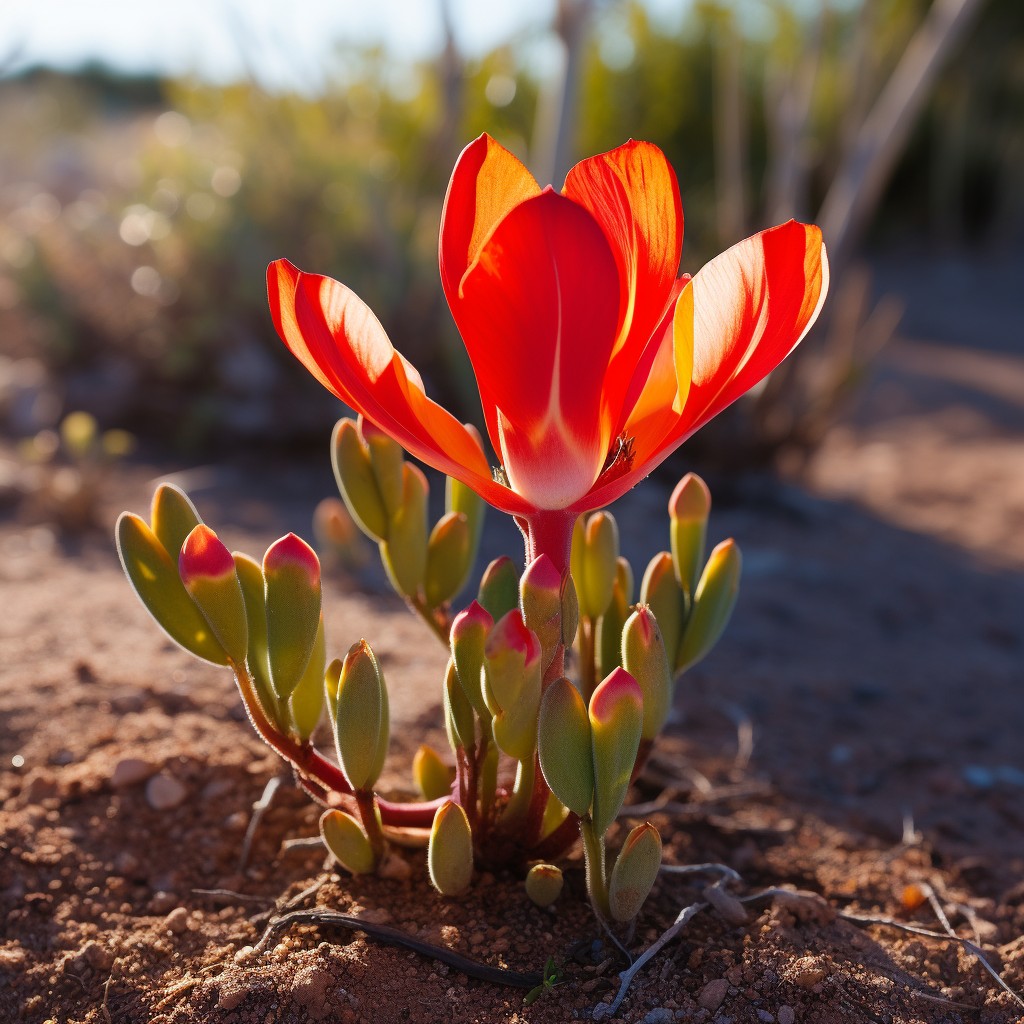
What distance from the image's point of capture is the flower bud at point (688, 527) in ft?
4.62

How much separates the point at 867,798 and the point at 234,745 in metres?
1.16

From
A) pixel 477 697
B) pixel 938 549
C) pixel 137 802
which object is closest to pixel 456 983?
pixel 477 697

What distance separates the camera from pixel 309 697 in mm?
1283

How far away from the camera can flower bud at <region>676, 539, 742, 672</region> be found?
1373 mm

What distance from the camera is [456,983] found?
122 centimetres

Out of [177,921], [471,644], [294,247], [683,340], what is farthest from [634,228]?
[294,247]

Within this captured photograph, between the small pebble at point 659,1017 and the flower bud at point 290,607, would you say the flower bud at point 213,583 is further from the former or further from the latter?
the small pebble at point 659,1017

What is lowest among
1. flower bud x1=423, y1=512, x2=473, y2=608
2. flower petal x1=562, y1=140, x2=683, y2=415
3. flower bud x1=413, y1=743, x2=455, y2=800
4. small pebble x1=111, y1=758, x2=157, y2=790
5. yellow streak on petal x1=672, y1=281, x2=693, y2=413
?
small pebble x1=111, y1=758, x2=157, y2=790

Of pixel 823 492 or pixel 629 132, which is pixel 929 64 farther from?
pixel 629 132

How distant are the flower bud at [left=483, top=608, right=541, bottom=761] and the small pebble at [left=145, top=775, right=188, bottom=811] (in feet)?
2.21

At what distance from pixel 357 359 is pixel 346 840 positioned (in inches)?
24.0

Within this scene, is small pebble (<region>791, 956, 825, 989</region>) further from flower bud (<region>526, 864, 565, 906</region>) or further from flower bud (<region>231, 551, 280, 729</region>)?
flower bud (<region>231, 551, 280, 729</region>)

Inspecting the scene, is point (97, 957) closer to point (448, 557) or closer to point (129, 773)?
point (129, 773)

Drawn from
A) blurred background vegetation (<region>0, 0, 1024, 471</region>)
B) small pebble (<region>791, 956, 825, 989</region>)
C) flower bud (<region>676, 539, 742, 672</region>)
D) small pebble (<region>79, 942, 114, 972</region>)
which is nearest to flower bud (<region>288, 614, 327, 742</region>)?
small pebble (<region>79, 942, 114, 972</region>)
